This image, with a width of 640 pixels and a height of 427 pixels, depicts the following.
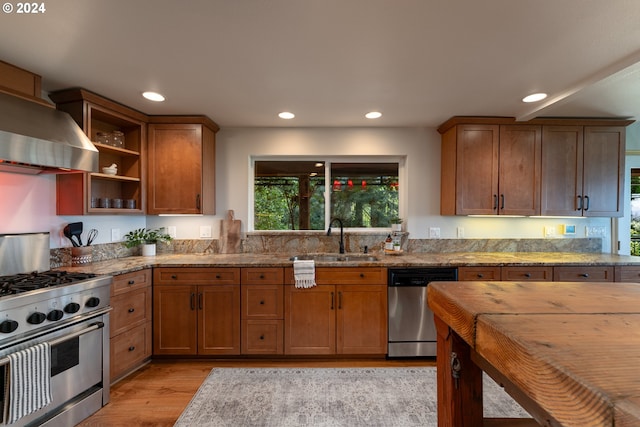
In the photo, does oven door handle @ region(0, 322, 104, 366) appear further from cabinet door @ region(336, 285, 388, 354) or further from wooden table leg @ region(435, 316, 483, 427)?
wooden table leg @ region(435, 316, 483, 427)

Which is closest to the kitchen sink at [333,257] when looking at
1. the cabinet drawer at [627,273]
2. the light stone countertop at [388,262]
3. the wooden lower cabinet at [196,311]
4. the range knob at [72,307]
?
the light stone countertop at [388,262]

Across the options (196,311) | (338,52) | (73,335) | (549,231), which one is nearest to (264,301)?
(196,311)

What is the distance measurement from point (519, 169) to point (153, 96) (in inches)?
137

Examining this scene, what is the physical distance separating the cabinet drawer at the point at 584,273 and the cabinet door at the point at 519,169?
2.01 ft

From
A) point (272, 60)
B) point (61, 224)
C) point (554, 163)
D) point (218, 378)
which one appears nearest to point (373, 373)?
point (218, 378)

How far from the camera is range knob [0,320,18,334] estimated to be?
147 centimetres

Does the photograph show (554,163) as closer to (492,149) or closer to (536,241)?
(492,149)

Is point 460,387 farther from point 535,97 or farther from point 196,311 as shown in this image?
point 535,97

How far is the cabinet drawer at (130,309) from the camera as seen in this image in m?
2.20

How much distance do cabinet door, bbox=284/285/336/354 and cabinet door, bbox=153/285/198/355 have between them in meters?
0.84

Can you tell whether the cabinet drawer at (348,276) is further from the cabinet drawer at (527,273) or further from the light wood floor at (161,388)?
the cabinet drawer at (527,273)

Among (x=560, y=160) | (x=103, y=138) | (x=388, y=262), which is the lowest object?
(x=388, y=262)

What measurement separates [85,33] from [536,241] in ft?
13.9

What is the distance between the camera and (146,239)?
3.00 m
